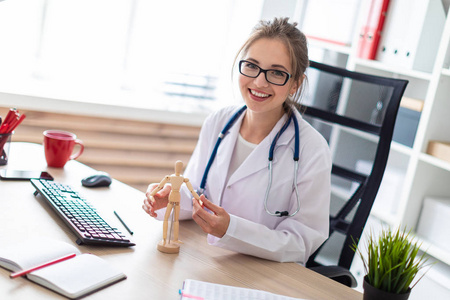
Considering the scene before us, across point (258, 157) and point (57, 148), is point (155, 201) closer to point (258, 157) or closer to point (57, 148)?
point (258, 157)

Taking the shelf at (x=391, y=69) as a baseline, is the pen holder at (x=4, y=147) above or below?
below

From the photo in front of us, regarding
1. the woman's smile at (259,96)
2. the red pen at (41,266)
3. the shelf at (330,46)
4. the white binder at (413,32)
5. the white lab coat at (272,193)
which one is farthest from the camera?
the shelf at (330,46)

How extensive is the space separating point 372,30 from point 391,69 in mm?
233

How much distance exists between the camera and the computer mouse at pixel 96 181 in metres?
1.64

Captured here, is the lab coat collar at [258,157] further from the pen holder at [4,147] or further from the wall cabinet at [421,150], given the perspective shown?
the pen holder at [4,147]

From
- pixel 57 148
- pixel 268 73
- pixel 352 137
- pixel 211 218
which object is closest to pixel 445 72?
pixel 352 137

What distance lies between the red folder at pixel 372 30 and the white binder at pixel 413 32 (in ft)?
0.11

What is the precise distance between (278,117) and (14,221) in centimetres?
85

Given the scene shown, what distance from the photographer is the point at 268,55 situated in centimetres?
158

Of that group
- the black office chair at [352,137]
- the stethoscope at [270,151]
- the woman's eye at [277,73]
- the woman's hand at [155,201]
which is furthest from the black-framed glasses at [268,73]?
the woman's hand at [155,201]

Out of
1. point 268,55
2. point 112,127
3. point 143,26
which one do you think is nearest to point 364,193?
point 268,55

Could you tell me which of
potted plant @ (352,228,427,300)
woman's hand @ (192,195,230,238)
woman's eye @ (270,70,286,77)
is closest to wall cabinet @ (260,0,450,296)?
woman's eye @ (270,70,286,77)

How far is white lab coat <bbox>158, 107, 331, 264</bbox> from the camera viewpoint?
4.53 ft

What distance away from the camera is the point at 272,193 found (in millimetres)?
1588
